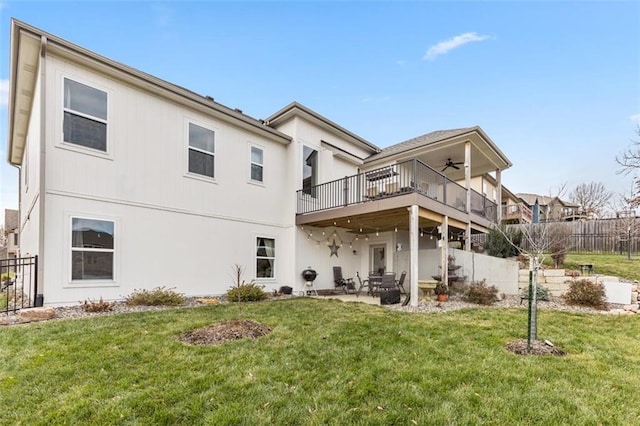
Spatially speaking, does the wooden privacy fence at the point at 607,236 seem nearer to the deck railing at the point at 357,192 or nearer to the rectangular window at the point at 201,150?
the deck railing at the point at 357,192

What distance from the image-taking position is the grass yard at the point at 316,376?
298 cm

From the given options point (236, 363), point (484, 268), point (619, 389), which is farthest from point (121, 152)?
point (484, 268)

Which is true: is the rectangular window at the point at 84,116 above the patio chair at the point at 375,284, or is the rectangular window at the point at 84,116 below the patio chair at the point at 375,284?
above

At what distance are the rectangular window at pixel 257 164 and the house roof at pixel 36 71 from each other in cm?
67

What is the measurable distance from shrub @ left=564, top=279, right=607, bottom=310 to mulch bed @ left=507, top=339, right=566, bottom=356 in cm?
459

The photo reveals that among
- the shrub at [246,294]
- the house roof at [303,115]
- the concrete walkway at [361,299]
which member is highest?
the house roof at [303,115]

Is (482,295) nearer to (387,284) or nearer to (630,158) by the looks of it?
(387,284)

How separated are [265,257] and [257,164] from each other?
3.29 metres

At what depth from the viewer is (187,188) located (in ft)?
30.7

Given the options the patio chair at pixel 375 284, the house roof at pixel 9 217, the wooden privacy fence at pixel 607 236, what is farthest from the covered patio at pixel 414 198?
the house roof at pixel 9 217

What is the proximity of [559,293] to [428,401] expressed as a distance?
846 cm

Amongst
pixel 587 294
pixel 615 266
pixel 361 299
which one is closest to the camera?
pixel 587 294

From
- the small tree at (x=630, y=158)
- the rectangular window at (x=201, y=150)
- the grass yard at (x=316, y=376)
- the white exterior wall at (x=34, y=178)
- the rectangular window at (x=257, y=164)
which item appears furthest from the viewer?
the small tree at (x=630, y=158)

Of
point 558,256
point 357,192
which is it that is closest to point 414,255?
point 357,192
